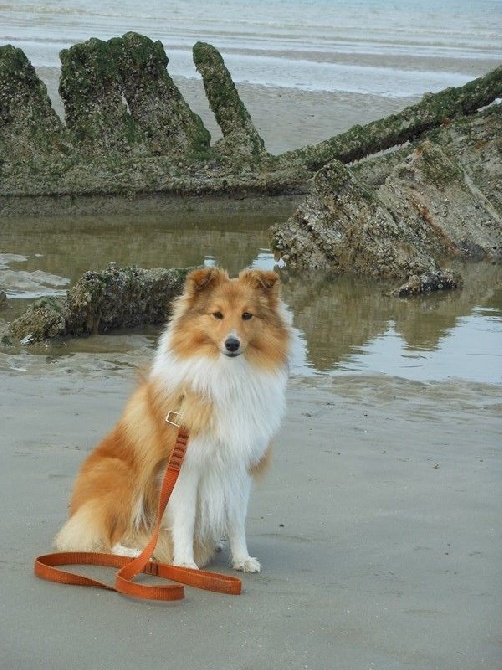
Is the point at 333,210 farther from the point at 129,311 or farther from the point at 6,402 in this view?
the point at 6,402

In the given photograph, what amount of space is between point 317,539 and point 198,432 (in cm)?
100

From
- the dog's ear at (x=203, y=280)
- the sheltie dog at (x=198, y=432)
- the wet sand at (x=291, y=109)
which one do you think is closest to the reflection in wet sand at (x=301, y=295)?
the sheltie dog at (x=198, y=432)

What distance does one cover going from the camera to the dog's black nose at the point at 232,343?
16.5 ft

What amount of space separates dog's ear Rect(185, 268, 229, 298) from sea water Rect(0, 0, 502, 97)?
27734 mm

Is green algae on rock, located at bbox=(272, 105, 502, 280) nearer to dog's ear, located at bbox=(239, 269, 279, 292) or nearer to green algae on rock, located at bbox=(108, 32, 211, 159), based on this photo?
green algae on rock, located at bbox=(108, 32, 211, 159)

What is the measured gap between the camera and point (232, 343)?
16.5ft

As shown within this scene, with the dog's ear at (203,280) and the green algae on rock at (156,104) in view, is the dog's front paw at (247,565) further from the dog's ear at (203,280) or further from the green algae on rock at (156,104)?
the green algae on rock at (156,104)

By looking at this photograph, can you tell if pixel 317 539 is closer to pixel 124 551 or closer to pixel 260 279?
pixel 124 551

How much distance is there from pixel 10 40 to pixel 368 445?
3848 centimetres

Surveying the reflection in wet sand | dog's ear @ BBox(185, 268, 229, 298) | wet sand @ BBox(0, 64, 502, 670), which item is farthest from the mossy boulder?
dog's ear @ BBox(185, 268, 229, 298)

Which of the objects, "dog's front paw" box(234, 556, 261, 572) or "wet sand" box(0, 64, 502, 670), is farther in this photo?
"dog's front paw" box(234, 556, 261, 572)

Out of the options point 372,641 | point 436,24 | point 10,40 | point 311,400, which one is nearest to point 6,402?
point 311,400

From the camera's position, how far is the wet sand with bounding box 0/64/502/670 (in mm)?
4312

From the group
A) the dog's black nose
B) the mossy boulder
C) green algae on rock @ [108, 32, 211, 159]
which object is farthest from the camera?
green algae on rock @ [108, 32, 211, 159]
